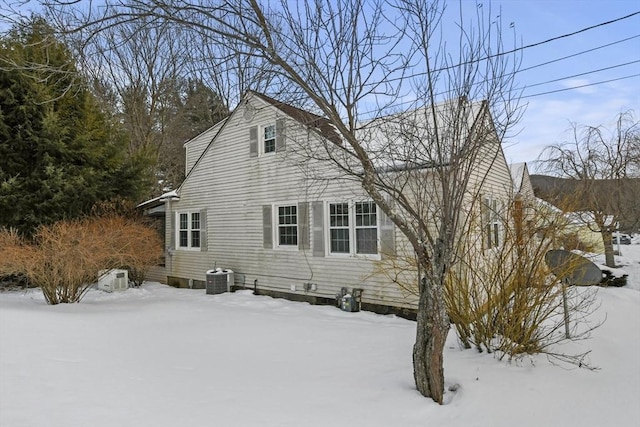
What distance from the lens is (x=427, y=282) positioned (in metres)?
3.71

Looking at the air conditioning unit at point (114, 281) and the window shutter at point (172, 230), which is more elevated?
the window shutter at point (172, 230)

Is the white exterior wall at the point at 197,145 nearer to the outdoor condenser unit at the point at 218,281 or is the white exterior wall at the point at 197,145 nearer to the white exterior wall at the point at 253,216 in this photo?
the white exterior wall at the point at 253,216

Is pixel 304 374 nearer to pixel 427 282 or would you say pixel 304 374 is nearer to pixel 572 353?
pixel 427 282

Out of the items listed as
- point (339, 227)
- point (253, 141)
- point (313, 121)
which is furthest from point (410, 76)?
point (253, 141)

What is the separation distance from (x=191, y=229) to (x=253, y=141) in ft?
13.0

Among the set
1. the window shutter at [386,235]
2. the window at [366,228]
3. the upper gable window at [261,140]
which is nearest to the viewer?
the window shutter at [386,235]

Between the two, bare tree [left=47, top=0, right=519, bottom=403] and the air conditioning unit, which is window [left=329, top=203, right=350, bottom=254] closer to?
bare tree [left=47, top=0, right=519, bottom=403]

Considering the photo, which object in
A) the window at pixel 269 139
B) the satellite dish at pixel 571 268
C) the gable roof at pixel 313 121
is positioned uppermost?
the window at pixel 269 139

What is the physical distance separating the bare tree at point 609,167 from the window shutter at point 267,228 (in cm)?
958

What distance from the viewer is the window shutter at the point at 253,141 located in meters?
11.0

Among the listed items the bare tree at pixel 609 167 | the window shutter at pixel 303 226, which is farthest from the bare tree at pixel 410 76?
the bare tree at pixel 609 167

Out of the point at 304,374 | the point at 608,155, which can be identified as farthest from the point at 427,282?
the point at 608,155

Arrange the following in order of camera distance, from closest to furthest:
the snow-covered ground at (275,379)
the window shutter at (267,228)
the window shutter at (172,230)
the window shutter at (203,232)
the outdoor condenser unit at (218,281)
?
the snow-covered ground at (275,379) → the window shutter at (267,228) → the outdoor condenser unit at (218,281) → the window shutter at (203,232) → the window shutter at (172,230)

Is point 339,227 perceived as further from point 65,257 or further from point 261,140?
point 65,257
